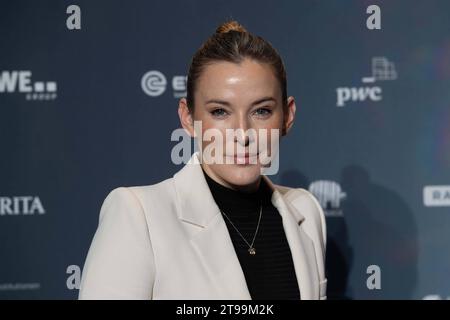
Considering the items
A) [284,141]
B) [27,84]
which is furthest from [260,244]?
[27,84]

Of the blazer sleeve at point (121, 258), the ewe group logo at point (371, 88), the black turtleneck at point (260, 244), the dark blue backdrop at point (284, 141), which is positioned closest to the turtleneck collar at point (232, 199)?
the black turtleneck at point (260, 244)

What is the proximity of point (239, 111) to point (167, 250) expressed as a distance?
32 centimetres

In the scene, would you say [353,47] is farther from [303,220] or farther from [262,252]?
[262,252]

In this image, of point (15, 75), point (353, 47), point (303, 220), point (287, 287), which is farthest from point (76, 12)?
point (287, 287)

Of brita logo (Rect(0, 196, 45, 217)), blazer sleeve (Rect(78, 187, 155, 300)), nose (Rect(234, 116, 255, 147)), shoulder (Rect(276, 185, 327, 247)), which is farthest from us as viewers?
brita logo (Rect(0, 196, 45, 217))

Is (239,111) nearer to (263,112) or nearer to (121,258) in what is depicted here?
(263,112)

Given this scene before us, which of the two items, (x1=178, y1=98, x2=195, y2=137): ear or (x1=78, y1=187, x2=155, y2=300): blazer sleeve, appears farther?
(x1=178, y1=98, x2=195, y2=137): ear

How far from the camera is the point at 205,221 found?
126 centimetres

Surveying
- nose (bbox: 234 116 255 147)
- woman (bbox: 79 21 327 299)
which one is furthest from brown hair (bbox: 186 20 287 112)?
nose (bbox: 234 116 255 147)

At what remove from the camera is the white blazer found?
1.12 metres

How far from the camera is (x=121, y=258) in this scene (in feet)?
3.67

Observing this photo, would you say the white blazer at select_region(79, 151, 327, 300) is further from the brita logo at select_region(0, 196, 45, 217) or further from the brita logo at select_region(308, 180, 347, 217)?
the brita logo at select_region(0, 196, 45, 217)

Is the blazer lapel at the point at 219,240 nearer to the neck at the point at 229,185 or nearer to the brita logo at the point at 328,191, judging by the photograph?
the neck at the point at 229,185

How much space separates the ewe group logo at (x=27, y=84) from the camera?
2244mm
